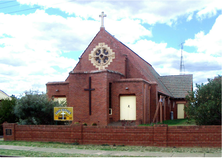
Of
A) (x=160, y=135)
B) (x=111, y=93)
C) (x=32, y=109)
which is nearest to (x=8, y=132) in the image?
(x=32, y=109)

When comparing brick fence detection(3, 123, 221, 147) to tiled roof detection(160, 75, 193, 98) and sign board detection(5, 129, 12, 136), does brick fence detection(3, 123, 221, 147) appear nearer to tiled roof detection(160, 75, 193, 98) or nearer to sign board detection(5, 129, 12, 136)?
sign board detection(5, 129, 12, 136)

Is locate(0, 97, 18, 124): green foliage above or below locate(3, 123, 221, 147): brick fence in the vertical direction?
above

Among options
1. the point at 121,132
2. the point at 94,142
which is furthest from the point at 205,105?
the point at 94,142

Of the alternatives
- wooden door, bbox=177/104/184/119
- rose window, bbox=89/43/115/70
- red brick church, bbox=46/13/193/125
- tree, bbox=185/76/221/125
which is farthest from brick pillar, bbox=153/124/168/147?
wooden door, bbox=177/104/184/119

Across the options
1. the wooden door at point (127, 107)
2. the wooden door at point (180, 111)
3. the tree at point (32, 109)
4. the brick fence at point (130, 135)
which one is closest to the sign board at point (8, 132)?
the brick fence at point (130, 135)

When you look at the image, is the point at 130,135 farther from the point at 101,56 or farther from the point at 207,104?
the point at 101,56

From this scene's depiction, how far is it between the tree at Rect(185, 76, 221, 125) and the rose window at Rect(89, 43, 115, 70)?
518 inches

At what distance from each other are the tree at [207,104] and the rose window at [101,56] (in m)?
13.2

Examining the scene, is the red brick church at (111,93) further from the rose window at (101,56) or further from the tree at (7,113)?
the tree at (7,113)

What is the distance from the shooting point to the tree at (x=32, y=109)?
20.0m

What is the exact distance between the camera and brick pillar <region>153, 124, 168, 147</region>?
1532 centimetres

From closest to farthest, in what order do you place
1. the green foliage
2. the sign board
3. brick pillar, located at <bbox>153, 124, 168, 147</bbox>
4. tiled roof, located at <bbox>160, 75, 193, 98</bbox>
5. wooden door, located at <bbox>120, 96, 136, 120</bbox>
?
brick pillar, located at <bbox>153, 124, 168, 147</bbox> < the sign board < the green foliage < wooden door, located at <bbox>120, 96, 136, 120</bbox> < tiled roof, located at <bbox>160, 75, 193, 98</bbox>

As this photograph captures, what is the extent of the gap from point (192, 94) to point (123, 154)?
263 inches

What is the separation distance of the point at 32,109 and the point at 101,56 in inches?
447
